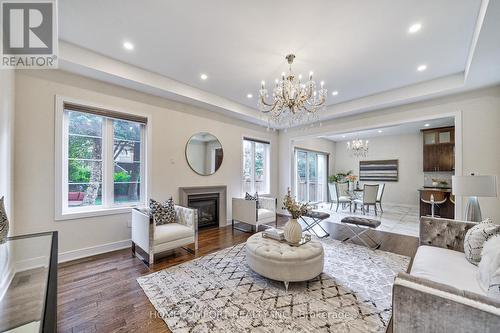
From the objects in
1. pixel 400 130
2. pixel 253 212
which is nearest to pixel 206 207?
pixel 253 212

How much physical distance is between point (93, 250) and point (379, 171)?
1004cm

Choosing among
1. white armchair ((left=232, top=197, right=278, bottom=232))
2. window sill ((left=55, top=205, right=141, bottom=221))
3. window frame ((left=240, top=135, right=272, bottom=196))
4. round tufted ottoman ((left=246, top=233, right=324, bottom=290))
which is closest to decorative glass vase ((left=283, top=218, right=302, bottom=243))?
round tufted ottoman ((left=246, top=233, right=324, bottom=290))

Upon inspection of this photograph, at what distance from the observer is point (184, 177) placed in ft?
14.7

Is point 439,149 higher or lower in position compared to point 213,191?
higher

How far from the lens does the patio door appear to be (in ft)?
26.8

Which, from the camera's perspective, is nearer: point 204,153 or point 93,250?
point 93,250

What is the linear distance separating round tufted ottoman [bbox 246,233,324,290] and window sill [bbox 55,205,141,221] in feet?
8.06

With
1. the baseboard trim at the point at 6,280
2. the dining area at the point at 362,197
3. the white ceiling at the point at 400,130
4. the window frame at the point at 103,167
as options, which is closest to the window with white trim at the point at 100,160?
the window frame at the point at 103,167

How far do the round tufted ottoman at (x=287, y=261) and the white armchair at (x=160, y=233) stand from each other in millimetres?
1219

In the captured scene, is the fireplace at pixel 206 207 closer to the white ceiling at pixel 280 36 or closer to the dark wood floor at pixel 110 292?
the dark wood floor at pixel 110 292

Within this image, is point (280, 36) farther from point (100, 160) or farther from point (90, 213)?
point (90, 213)

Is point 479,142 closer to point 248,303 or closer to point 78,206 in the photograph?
point 248,303

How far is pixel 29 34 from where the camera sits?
7.84 ft

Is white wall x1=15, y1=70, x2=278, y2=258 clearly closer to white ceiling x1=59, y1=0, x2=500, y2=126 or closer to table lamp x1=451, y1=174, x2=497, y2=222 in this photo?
white ceiling x1=59, y1=0, x2=500, y2=126
